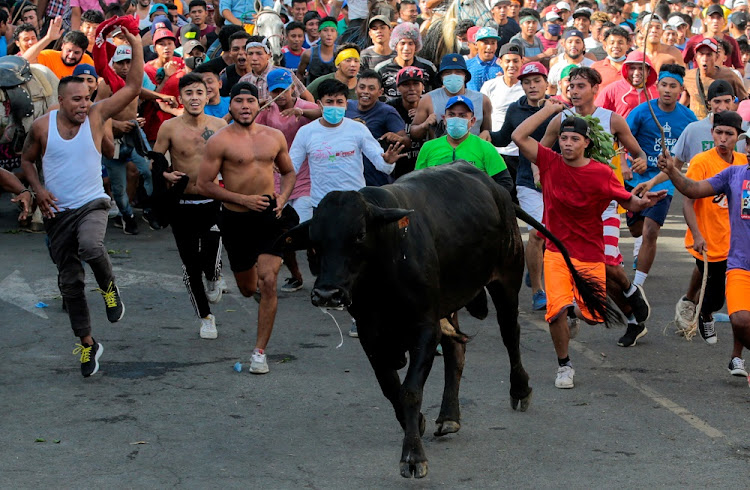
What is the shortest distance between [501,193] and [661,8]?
13.8 m

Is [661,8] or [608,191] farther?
[661,8]

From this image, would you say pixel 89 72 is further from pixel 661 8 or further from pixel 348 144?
pixel 661 8

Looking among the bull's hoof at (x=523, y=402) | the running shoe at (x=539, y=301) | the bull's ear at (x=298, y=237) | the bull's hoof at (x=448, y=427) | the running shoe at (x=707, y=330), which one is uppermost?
the bull's ear at (x=298, y=237)

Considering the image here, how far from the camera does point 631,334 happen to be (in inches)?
352

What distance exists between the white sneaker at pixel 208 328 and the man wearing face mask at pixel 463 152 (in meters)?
2.13

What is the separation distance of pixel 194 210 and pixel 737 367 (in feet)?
14.6

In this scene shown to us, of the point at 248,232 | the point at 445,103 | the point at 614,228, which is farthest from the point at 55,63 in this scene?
the point at 614,228

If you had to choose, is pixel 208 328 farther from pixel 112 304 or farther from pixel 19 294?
pixel 19 294

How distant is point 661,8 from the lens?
1981 centimetres

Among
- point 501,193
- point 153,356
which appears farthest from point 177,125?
point 501,193

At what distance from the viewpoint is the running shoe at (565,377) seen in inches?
303

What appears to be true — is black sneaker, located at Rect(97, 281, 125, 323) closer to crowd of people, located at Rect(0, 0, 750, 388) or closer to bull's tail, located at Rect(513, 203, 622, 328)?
crowd of people, located at Rect(0, 0, 750, 388)

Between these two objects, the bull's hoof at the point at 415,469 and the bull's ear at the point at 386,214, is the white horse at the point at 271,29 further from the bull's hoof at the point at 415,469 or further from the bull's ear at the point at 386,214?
the bull's hoof at the point at 415,469

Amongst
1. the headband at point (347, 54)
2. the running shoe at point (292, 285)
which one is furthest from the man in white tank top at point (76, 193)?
the headband at point (347, 54)
